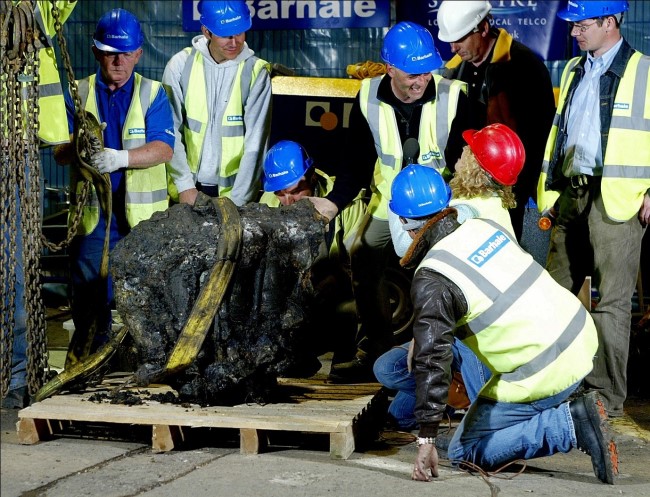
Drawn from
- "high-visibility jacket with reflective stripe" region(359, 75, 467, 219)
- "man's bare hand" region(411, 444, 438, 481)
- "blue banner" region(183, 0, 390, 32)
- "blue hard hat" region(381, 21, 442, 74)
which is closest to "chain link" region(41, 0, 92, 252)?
"high-visibility jacket with reflective stripe" region(359, 75, 467, 219)

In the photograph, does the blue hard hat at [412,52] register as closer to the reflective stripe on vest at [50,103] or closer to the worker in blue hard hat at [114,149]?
the worker in blue hard hat at [114,149]

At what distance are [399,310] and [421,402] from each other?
115 inches

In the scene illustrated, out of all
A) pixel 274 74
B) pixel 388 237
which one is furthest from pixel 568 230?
pixel 274 74

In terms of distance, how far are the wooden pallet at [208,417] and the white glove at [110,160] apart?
1367mm

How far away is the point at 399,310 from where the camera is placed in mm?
7418

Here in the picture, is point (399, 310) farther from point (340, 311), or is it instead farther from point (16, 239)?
point (16, 239)

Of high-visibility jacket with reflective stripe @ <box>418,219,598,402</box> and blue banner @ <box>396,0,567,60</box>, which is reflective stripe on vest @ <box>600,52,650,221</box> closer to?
high-visibility jacket with reflective stripe @ <box>418,219,598,402</box>

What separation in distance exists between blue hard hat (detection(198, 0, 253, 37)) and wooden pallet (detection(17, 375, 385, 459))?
7.47 feet

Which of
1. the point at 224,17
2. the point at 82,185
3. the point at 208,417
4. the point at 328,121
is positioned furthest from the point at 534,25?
the point at 208,417

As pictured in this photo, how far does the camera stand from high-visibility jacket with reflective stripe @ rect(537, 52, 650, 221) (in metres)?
5.80

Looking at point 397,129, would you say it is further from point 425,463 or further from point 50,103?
point 425,463

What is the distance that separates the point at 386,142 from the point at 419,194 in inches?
54.4

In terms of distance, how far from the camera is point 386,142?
633cm

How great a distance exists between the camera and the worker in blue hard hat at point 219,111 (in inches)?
260
